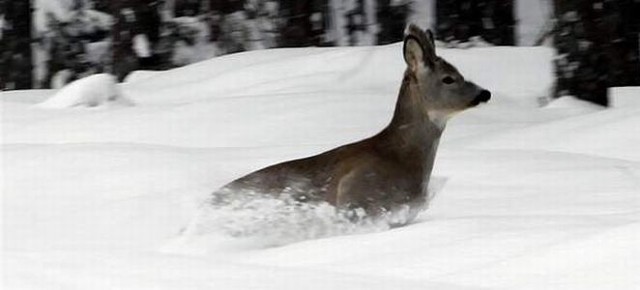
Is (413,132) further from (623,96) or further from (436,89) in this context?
(623,96)

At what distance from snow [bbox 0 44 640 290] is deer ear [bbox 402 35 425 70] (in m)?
0.55

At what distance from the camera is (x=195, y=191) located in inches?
232

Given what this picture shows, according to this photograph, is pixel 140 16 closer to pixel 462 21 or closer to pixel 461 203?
pixel 462 21

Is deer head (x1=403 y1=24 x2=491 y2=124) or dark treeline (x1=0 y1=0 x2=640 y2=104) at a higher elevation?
deer head (x1=403 y1=24 x2=491 y2=124)

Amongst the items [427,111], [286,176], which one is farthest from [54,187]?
[427,111]

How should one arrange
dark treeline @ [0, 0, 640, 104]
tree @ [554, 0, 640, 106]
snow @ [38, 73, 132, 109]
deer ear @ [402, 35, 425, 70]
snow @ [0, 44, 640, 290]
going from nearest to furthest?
snow @ [0, 44, 640, 290], deer ear @ [402, 35, 425, 70], snow @ [38, 73, 132, 109], tree @ [554, 0, 640, 106], dark treeline @ [0, 0, 640, 104]

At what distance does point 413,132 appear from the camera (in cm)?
548

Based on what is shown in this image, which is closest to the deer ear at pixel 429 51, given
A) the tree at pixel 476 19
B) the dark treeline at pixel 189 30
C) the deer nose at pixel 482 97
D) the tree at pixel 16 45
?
the deer nose at pixel 482 97

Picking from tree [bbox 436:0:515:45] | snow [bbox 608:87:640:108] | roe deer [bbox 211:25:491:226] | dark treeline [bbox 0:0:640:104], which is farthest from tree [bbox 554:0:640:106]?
roe deer [bbox 211:25:491:226]

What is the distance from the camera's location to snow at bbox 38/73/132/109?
29.7 ft

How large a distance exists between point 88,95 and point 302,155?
238cm

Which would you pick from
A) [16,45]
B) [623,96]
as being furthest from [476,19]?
[16,45]

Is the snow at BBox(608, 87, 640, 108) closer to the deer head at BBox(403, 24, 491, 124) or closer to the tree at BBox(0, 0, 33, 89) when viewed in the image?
the deer head at BBox(403, 24, 491, 124)

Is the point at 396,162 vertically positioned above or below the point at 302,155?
above
